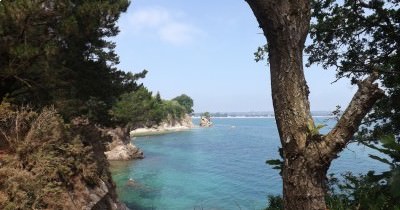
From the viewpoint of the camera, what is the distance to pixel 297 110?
350 centimetres

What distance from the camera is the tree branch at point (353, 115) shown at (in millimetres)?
3248

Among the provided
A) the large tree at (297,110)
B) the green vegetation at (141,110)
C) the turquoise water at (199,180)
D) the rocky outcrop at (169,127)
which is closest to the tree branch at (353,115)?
the large tree at (297,110)

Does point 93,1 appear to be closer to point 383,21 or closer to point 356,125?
point 383,21

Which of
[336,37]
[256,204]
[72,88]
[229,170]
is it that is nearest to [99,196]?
[72,88]

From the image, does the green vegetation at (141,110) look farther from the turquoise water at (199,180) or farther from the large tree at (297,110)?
the large tree at (297,110)

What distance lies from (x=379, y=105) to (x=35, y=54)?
1095 centimetres

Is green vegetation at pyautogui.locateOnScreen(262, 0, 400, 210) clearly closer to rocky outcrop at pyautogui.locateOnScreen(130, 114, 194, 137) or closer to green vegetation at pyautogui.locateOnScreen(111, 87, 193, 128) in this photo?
green vegetation at pyautogui.locateOnScreen(111, 87, 193, 128)

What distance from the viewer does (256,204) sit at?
32.6 meters

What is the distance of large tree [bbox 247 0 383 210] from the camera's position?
10.9 feet

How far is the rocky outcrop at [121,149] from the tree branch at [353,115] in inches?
2295

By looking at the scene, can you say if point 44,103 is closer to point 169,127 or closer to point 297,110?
point 297,110

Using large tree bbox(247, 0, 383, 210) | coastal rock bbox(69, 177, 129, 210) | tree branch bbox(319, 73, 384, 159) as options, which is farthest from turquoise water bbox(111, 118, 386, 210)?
tree branch bbox(319, 73, 384, 159)

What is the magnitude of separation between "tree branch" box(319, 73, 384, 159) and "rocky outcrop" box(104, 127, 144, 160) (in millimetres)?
58304

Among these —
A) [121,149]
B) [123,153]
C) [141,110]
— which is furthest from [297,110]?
[141,110]
